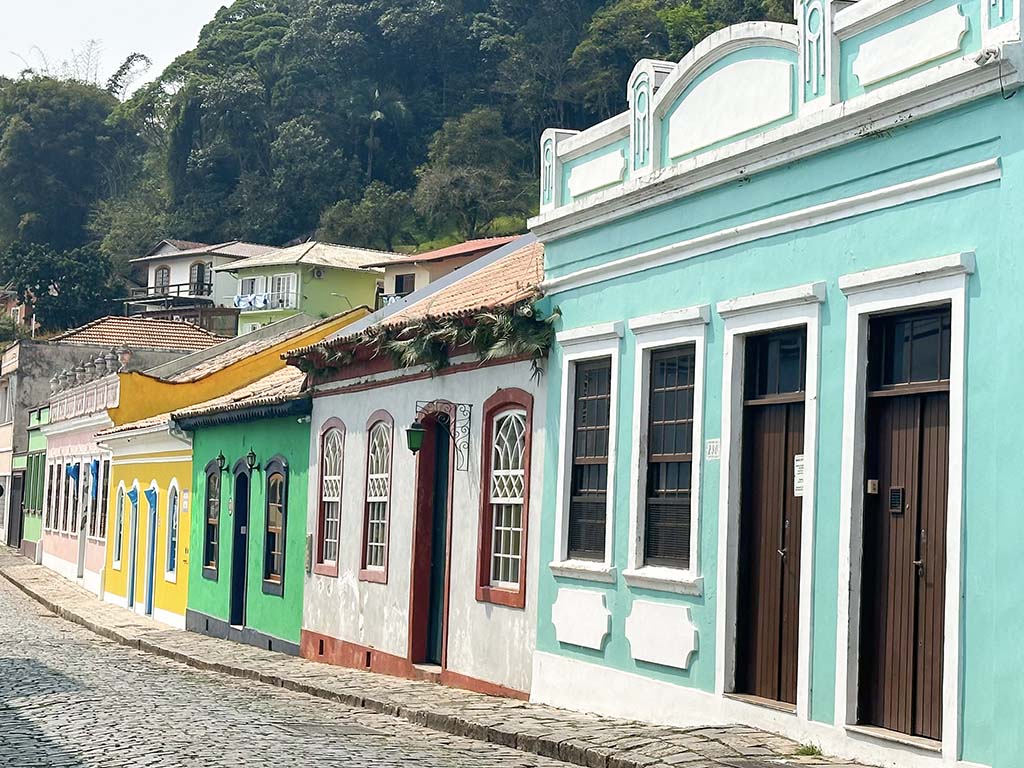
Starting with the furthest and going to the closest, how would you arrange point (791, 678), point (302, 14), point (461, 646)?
point (302, 14) < point (461, 646) < point (791, 678)

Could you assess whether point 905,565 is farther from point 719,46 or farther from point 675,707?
point 719,46

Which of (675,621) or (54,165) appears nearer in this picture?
(675,621)

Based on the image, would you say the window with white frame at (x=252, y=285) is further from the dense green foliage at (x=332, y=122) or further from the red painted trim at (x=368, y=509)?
the red painted trim at (x=368, y=509)

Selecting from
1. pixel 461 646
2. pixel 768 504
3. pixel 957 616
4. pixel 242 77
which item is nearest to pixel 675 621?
pixel 768 504

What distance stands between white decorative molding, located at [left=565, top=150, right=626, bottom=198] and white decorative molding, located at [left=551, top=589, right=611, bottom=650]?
3.24 meters

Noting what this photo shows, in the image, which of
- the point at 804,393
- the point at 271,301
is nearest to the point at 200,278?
the point at 271,301

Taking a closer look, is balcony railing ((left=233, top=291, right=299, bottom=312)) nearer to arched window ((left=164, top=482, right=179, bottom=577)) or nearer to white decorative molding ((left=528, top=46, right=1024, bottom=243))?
arched window ((left=164, top=482, right=179, bottom=577))

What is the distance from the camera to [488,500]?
1432 cm

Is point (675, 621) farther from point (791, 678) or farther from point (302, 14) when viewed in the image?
point (302, 14)

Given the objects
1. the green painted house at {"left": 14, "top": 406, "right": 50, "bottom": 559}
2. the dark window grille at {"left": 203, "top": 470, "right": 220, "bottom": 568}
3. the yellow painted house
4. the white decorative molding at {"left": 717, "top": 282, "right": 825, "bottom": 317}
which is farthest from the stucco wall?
the green painted house at {"left": 14, "top": 406, "right": 50, "bottom": 559}

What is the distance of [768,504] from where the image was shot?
10156mm

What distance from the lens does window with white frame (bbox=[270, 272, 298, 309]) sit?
227 ft

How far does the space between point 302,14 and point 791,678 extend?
85940mm

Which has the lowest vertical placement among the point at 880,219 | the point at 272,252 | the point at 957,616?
the point at 957,616
